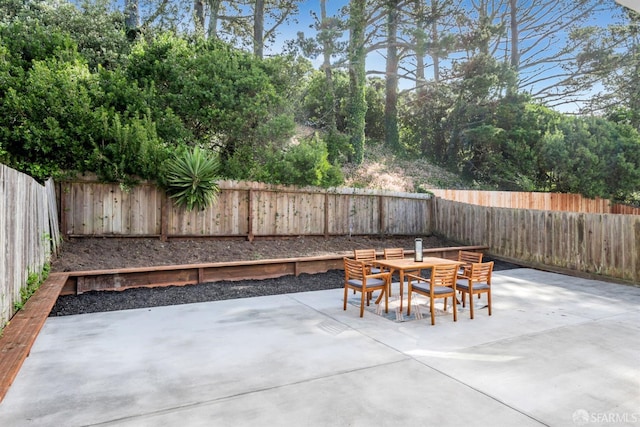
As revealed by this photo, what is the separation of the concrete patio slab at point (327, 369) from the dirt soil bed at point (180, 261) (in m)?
0.65

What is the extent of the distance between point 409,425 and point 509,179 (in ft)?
59.5

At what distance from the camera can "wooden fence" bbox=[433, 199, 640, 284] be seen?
7.66 meters

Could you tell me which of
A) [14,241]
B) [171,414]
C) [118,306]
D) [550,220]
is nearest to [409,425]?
[171,414]

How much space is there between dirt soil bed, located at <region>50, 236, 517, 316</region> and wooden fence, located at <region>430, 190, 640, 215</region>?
5.25 meters

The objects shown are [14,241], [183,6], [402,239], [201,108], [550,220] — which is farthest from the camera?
[183,6]

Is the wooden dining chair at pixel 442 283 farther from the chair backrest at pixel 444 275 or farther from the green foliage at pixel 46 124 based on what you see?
the green foliage at pixel 46 124

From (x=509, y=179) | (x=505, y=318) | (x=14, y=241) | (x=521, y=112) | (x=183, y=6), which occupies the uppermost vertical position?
(x=183, y=6)

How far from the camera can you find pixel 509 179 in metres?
18.4

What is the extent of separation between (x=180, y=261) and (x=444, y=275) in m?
5.30

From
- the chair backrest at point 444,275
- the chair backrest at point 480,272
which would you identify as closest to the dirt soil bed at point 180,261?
the chair backrest at point 444,275

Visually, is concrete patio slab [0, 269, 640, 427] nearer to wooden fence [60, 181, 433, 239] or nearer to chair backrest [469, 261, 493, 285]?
chair backrest [469, 261, 493, 285]

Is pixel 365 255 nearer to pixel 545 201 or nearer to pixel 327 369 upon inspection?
pixel 327 369

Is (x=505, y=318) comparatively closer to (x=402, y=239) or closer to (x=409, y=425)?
(x=409, y=425)

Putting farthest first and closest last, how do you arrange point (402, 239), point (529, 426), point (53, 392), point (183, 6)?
point (183, 6) → point (402, 239) → point (53, 392) → point (529, 426)
